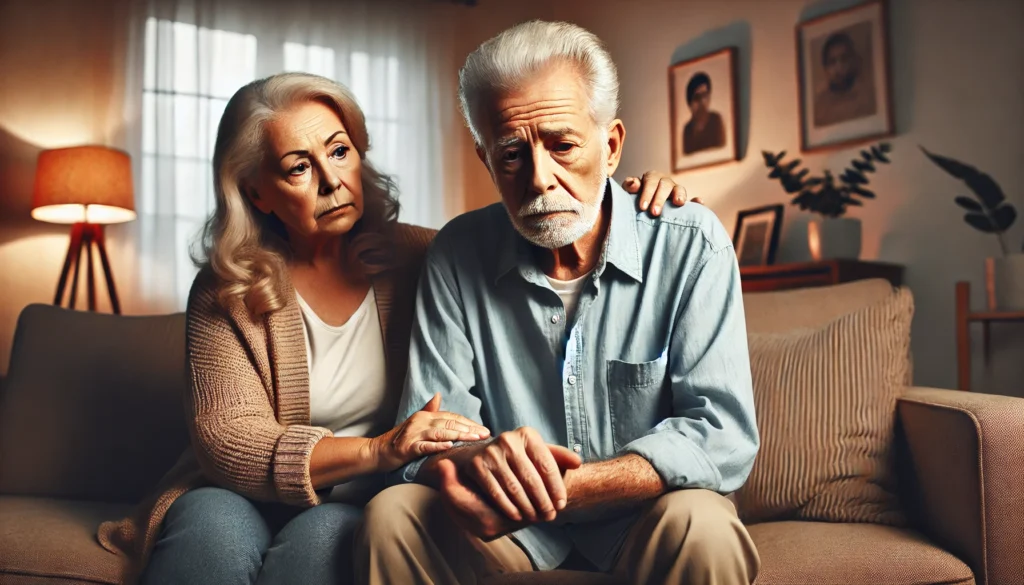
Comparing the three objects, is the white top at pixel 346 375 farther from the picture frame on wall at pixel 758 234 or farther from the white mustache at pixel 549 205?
the picture frame on wall at pixel 758 234

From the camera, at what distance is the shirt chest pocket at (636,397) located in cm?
133

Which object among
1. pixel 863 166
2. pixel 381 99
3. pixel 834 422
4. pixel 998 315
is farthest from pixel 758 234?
pixel 834 422

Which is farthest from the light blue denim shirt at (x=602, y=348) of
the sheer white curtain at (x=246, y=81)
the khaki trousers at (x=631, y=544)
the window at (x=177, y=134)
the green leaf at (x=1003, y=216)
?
the window at (x=177, y=134)

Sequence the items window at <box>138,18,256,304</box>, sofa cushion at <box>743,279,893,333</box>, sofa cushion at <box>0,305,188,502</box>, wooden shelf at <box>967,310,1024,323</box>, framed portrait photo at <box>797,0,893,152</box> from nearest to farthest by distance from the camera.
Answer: sofa cushion at <box>743,279,893,333</box>
sofa cushion at <box>0,305,188,502</box>
wooden shelf at <box>967,310,1024,323</box>
framed portrait photo at <box>797,0,893,152</box>
window at <box>138,18,256,304</box>

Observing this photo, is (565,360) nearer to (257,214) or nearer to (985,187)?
(257,214)

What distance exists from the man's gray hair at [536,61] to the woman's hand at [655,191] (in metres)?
0.15

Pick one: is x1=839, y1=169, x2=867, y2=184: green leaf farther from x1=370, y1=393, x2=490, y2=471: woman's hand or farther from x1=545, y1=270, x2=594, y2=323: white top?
x1=370, y1=393, x2=490, y2=471: woman's hand

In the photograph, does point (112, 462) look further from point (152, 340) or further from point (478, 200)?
point (478, 200)

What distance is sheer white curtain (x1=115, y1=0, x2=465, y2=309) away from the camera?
4477 millimetres

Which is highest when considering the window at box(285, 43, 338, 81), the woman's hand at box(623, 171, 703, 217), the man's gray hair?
the window at box(285, 43, 338, 81)

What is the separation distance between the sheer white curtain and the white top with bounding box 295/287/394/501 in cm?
284

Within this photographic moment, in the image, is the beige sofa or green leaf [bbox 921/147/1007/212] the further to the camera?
green leaf [bbox 921/147/1007/212]

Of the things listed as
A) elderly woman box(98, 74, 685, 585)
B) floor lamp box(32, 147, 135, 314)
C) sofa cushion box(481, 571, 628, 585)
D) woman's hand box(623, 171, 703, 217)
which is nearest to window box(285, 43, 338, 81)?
floor lamp box(32, 147, 135, 314)

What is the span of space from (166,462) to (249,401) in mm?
671
